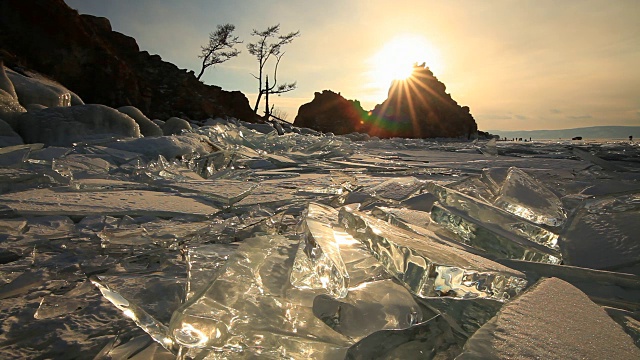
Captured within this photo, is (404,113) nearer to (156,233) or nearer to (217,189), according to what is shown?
(217,189)

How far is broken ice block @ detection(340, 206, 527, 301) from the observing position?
1.74 feet

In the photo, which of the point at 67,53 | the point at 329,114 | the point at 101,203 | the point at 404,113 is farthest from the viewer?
the point at 404,113

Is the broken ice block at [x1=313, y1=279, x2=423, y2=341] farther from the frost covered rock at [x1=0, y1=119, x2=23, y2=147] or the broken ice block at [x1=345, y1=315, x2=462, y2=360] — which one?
the frost covered rock at [x1=0, y1=119, x2=23, y2=147]

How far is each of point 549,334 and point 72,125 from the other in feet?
14.5

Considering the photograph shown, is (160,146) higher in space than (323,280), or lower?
higher

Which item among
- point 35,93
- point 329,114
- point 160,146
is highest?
point 329,114

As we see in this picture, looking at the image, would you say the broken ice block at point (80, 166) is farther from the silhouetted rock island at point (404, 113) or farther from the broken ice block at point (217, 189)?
the silhouetted rock island at point (404, 113)

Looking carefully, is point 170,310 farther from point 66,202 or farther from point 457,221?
point 66,202

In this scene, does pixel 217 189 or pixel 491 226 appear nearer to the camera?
pixel 491 226

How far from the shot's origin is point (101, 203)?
1409 mm

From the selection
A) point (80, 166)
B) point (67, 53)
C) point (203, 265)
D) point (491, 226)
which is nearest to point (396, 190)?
point (491, 226)

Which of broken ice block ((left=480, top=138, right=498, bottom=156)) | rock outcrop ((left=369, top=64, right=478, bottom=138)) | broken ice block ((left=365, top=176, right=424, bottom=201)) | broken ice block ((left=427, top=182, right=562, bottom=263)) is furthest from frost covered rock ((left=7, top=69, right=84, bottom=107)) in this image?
rock outcrop ((left=369, top=64, right=478, bottom=138))

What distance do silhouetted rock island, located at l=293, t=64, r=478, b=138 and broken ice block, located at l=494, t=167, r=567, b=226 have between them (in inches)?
1210

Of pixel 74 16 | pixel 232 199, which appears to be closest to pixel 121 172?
pixel 232 199
